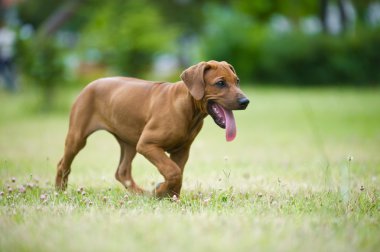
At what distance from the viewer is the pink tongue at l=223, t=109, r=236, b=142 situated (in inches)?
237

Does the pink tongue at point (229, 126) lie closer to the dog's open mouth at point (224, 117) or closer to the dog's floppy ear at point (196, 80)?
the dog's open mouth at point (224, 117)

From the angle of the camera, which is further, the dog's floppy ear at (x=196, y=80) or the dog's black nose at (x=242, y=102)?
the dog's floppy ear at (x=196, y=80)

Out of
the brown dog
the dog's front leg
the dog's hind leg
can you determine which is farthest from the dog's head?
the dog's hind leg

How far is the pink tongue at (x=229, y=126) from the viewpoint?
6020mm

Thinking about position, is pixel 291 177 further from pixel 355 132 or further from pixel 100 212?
pixel 355 132

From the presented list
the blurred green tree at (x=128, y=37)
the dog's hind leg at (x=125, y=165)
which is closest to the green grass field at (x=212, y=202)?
the dog's hind leg at (x=125, y=165)

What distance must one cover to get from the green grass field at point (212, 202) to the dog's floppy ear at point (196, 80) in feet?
3.54

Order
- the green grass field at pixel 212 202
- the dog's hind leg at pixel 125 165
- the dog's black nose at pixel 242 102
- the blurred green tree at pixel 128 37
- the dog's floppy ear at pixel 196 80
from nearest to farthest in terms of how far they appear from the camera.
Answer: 1. the green grass field at pixel 212 202
2. the dog's black nose at pixel 242 102
3. the dog's floppy ear at pixel 196 80
4. the dog's hind leg at pixel 125 165
5. the blurred green tree at pixel 128 37

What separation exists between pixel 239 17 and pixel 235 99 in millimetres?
28044

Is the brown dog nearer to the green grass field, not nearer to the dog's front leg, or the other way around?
the dog's front leg

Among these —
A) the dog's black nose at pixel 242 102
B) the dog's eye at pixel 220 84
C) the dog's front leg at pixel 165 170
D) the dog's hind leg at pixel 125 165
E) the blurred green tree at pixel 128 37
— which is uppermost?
the dog's eye at pixel 220 84

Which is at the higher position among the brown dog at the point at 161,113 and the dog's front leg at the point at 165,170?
the brown dog at the point at 161,113

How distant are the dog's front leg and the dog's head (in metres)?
0.66

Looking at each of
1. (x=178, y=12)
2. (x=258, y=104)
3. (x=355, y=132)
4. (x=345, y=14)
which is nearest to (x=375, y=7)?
(x=345, y=14)
